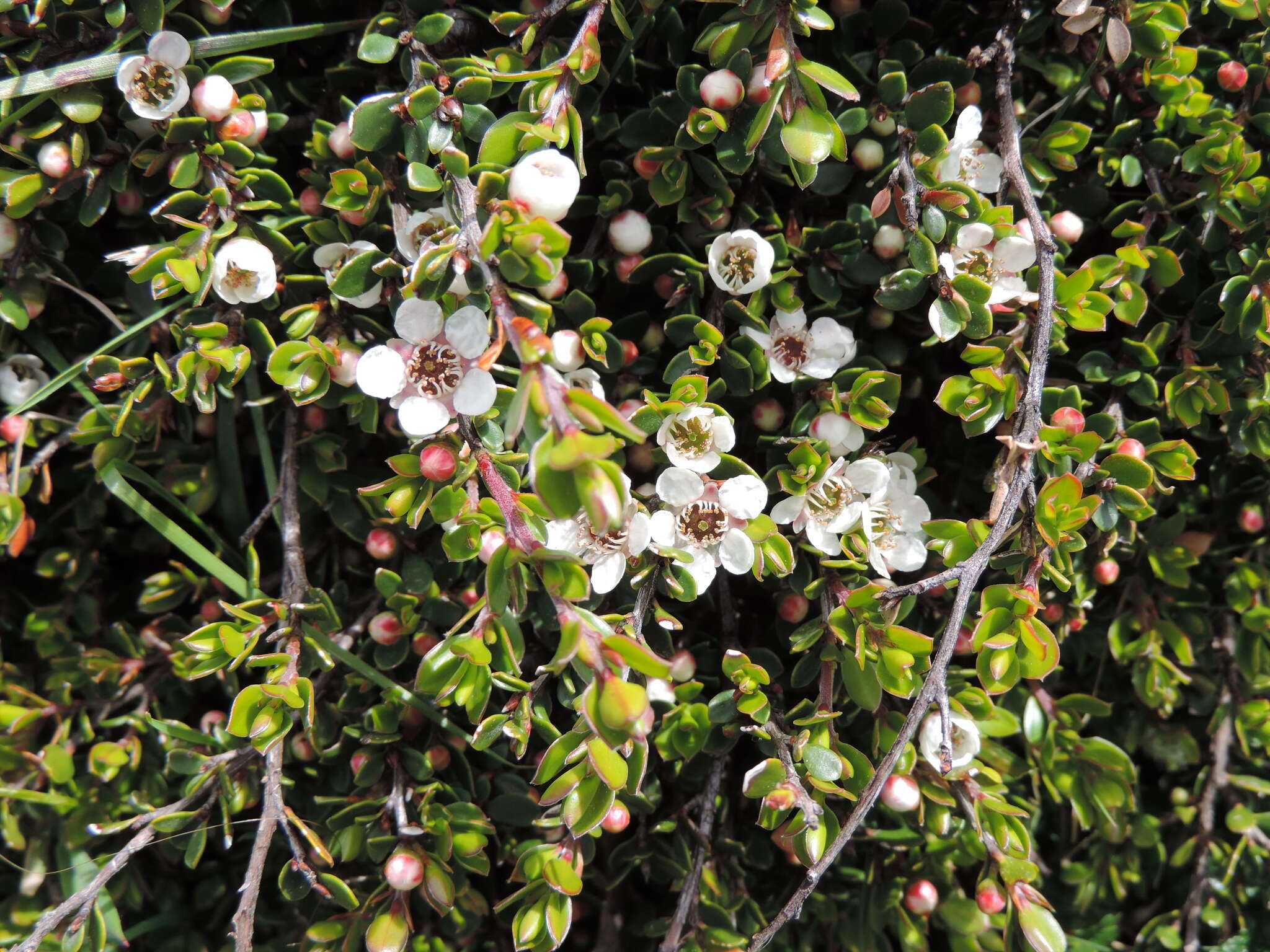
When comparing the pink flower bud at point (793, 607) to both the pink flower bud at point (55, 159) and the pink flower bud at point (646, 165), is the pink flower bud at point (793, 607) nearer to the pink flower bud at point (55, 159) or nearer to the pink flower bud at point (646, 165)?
the pink flower bud at point (646, 165)

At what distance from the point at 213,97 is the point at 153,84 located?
3.9 inches

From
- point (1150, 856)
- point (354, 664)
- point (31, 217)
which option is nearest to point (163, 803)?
point (354, 664)

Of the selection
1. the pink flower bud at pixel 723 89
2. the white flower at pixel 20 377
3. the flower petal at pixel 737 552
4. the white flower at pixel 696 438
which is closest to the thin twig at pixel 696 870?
the flower petal at pixel 737 552

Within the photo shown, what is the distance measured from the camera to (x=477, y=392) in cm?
100

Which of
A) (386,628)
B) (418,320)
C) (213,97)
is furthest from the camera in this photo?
(386,628)

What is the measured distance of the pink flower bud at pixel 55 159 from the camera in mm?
1248

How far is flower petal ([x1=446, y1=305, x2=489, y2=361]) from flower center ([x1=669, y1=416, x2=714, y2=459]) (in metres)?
0.26

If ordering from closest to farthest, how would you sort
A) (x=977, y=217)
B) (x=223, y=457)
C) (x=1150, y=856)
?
(x=977, y=217), (x=223, y=457), (x=1150, y=856)

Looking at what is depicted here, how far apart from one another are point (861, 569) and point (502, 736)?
0.60 metres

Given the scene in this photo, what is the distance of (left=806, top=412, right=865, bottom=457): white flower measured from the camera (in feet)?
3.98

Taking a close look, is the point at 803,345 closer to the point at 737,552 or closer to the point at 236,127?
the point at 737,552

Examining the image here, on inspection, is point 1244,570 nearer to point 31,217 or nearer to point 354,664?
point 354,664

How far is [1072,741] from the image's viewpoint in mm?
1412

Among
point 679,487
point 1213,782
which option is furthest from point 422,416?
point 1213,782
